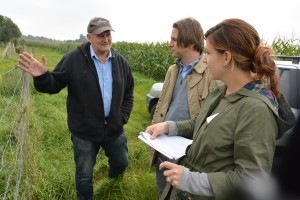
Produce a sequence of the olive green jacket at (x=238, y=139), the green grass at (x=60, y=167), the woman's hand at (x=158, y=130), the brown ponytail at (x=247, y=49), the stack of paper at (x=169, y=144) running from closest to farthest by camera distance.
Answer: the olive green jacket at (x=238, y=139) < the brown ponytail at (x=247, y=49) < the stack of paper at (x=169, y=144) < the woman's hand at (x=158, y=130) < the green grass at (x=60, y=167)

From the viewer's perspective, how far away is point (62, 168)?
3742mm

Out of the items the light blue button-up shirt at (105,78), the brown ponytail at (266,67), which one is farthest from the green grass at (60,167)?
the brown ponytail at (266,67)

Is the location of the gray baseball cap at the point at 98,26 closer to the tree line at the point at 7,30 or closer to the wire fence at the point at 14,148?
the wire fence at the point at 14,148

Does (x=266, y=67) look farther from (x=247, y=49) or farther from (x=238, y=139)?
(x=238, y=139)

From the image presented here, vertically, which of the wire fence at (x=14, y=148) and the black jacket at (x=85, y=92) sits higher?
the black jacket at (x=85, y=92)

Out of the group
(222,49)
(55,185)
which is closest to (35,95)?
(55,185)

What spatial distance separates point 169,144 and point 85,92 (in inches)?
48.5

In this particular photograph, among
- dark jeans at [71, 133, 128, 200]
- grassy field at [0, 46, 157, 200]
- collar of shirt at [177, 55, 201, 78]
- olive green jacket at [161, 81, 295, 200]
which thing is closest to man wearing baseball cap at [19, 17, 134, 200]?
dark jeans at [71, 133, 128, 200]

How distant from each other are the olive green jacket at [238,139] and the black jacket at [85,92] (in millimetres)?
1537

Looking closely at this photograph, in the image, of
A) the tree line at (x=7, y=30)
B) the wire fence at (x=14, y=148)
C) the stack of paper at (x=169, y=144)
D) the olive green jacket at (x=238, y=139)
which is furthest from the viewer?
the tree line at (x=7, y=30)

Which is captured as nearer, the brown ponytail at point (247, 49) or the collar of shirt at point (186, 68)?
the brown ponytail at point (247, 49)

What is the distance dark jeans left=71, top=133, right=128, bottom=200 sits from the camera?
287cm

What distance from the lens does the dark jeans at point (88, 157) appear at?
2.87 meters

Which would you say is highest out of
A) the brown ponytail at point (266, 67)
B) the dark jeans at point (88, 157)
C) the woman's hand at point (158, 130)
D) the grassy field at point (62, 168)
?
the brown ponytail at point (266, 67)
